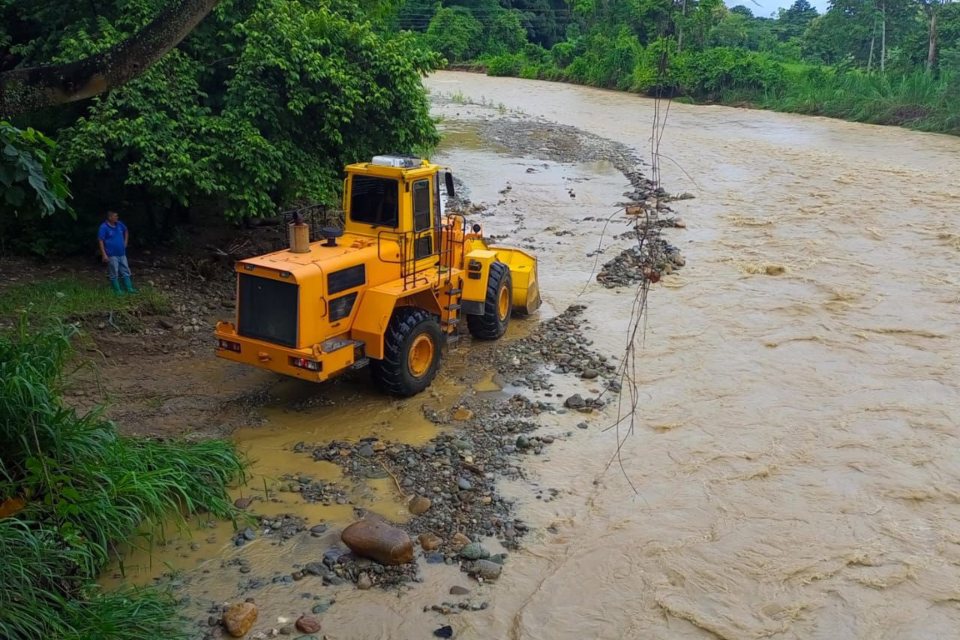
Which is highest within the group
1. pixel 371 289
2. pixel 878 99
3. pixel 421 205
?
pixel 878 99

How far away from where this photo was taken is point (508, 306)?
36.9 feet

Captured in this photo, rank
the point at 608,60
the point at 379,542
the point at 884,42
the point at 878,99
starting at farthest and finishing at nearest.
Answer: the point at 608,60, the point at 884,42, the point at 878,99, the point at 379,542

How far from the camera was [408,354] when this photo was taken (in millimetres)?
9039

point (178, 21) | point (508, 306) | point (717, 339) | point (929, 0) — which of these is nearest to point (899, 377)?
point (717, 339)

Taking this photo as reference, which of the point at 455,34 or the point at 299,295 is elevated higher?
the point at 455,34

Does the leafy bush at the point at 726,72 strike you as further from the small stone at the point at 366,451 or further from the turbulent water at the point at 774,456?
the small stone at the point at 366,451

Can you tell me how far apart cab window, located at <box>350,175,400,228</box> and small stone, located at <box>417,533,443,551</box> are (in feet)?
11.8

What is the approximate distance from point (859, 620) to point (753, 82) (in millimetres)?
35815

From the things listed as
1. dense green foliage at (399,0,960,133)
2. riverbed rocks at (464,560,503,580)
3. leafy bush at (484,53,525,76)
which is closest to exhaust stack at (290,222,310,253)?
riverbed rocks at (464,560,503,580)

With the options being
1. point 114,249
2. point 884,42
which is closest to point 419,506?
point 114,249

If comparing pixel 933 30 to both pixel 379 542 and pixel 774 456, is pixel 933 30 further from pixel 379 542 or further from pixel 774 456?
pixel 379 542

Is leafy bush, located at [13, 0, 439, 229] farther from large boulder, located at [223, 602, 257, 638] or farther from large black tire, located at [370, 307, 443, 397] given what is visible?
large boulder, located at [223, 602, 257, 638]

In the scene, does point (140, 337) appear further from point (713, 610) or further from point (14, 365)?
point (713, 610)

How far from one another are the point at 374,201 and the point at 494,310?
2.24 meters
